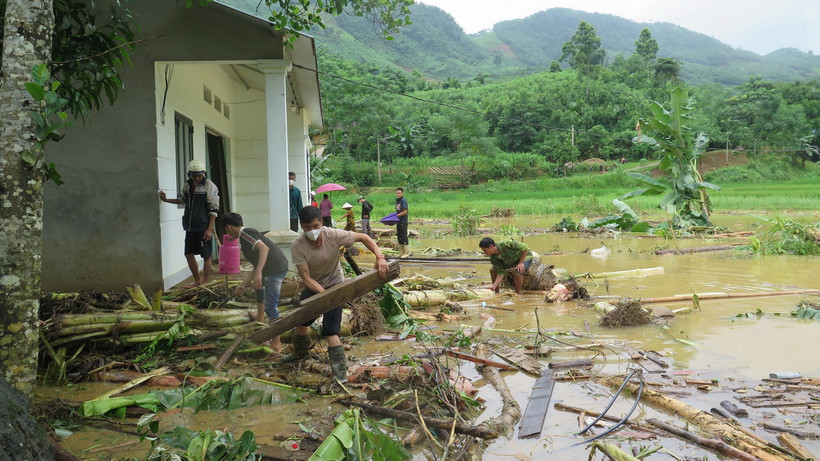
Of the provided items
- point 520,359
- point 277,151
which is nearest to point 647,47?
point 277,151

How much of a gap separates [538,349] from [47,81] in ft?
16.2

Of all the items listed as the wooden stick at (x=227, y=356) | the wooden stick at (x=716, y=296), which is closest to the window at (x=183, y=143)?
the wooden stick at (x=227, y=356)

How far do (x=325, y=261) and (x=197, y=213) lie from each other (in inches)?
139

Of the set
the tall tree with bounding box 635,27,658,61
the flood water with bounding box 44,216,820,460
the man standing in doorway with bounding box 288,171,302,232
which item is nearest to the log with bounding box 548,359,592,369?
the flood water with bounding box 44,216,820,460

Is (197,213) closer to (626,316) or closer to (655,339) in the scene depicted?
(626,316)

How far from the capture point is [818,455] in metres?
3.72

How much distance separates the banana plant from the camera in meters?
17.5

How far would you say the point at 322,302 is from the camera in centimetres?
479

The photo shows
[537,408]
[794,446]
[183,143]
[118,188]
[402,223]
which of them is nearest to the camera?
[794,446]

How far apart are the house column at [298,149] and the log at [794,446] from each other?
458 inches

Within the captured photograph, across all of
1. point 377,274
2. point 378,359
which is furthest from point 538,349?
point 377,274

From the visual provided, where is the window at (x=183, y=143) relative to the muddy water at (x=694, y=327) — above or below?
above

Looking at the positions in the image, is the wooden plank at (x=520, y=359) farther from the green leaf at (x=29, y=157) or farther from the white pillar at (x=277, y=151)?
the green leaf at (x=29, y=157)

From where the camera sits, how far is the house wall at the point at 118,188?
23.9ft
